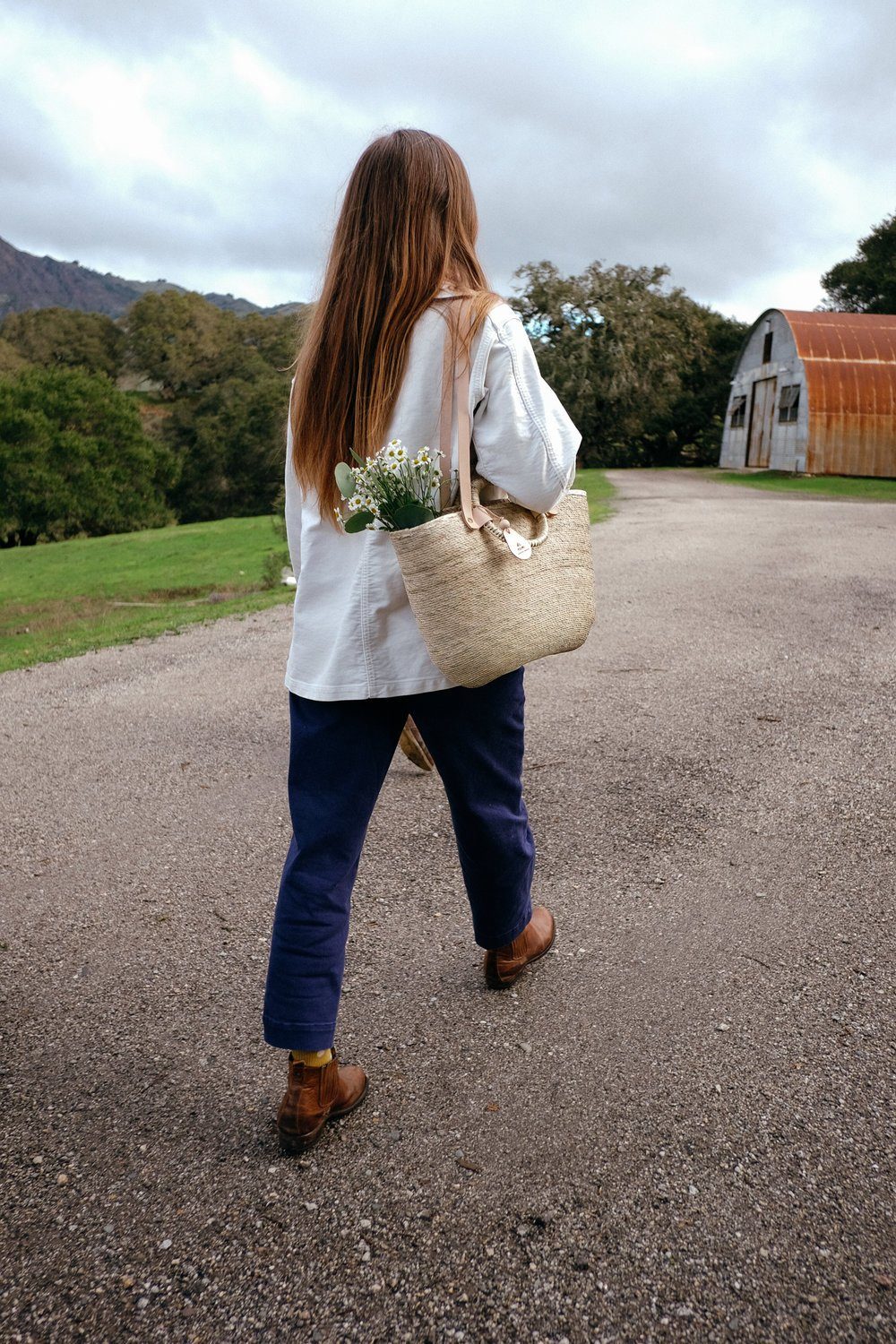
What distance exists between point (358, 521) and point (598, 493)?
72.1 feet

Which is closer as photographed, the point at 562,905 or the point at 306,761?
the point at 306,761

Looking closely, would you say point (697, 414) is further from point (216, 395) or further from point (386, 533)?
point (386, 533)

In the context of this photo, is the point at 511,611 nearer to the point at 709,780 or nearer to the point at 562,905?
the point at 562,905

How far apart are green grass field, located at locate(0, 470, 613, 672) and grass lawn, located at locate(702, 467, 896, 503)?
3869mm

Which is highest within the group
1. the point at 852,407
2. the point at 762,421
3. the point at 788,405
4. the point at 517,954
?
the point at 788,405

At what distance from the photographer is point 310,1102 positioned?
2309 millimetres

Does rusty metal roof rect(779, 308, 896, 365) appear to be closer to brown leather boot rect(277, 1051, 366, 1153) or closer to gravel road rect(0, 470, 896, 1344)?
gravel road rect(0, 470, 896, 1344)

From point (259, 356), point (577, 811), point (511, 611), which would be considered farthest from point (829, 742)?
point (259, 356)

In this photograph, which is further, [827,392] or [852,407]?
[827,392]

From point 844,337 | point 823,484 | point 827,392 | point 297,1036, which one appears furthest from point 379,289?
point 844,337

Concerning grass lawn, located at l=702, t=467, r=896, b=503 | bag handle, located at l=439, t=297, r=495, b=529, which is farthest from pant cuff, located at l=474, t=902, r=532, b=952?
grass lawn, located at l=702, t=467, r=896, b=503

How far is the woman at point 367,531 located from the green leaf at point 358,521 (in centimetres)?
8

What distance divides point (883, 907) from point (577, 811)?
1.31 meters

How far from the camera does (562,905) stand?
3.43 m
